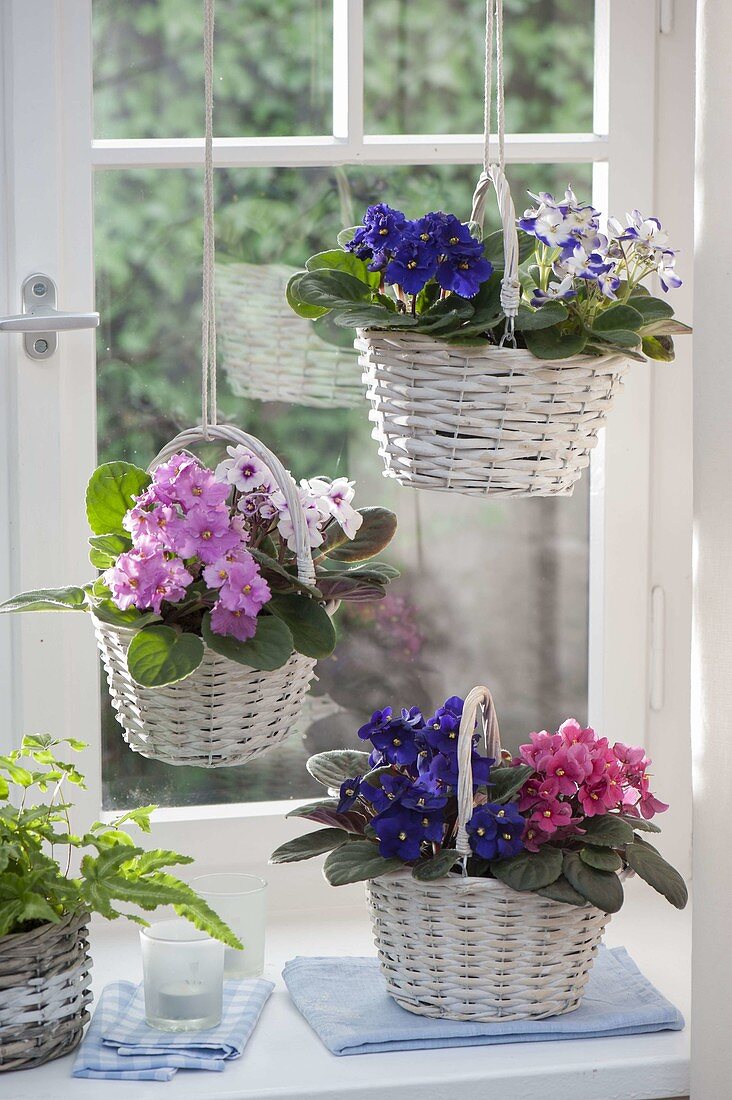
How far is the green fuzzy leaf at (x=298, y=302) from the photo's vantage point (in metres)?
1.30

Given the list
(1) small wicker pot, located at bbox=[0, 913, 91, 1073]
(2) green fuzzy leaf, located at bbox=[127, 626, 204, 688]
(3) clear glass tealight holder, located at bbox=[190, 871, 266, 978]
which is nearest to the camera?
(2) green fuzzy leaf, located at bbox=[127, 626, 204, 688]

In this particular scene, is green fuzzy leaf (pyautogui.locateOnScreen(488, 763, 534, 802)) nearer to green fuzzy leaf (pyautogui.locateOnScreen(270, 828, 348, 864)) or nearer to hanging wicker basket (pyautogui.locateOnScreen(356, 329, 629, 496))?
green fuzzy leaf (pyautogui.locateOnScreen(270, 828, 348, 864))

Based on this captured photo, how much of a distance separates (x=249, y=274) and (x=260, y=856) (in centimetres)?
79

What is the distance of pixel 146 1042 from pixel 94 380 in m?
0.82

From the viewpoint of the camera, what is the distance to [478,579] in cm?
184

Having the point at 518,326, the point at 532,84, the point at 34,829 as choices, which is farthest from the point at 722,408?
the point at 34,829

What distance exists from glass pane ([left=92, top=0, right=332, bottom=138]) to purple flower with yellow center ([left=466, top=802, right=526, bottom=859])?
0.94 m

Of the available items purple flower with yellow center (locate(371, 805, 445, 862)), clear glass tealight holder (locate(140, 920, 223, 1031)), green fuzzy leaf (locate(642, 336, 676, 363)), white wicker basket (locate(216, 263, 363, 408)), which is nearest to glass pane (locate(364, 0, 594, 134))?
white wicker basket (locate(216, 263, 363, 408))

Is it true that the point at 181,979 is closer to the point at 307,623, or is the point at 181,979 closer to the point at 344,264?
the point at 307,623

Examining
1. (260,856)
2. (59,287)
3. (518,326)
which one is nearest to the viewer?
(518,326)

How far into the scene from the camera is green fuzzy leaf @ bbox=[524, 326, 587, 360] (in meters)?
1.21

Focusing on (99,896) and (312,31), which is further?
(312,31)

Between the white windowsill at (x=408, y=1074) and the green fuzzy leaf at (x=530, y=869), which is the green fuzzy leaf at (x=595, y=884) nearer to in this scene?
the green fuzzy leaf at (x=530, y=869)

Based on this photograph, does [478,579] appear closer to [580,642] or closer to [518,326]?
[580,642]
